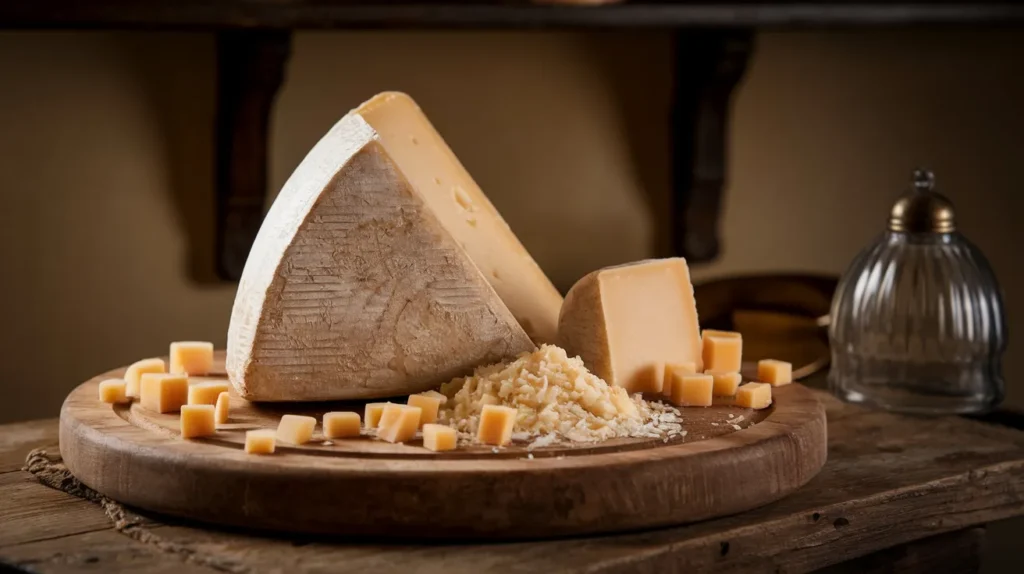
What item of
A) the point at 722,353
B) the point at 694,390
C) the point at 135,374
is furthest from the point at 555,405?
the point at 135,374

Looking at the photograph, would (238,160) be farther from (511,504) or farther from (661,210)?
(511,504)

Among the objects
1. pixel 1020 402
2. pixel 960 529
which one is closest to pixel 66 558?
→ pixel 960 529

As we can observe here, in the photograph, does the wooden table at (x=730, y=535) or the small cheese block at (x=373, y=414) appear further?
the small cheese block at (x=373, y=414)

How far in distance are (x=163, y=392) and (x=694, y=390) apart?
0.55 m

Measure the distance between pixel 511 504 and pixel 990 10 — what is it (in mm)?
2166

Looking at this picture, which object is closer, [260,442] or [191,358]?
[260,442]

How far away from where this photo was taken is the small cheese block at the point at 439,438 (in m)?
1.17

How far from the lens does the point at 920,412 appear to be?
65.6 inches

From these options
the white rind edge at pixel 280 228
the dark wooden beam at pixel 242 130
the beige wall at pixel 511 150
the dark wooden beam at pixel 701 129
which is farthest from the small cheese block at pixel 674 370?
the dark wooden beam at pixel 701 129

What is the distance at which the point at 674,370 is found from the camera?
1.42 metres

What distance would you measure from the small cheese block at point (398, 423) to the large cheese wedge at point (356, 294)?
0.14m

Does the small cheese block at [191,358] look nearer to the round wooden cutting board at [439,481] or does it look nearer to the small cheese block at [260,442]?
the round wooden cutting board at [439,481]

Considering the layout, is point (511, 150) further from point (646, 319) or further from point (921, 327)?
point (646, 319)

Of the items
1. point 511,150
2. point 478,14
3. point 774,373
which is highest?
point 478,14
